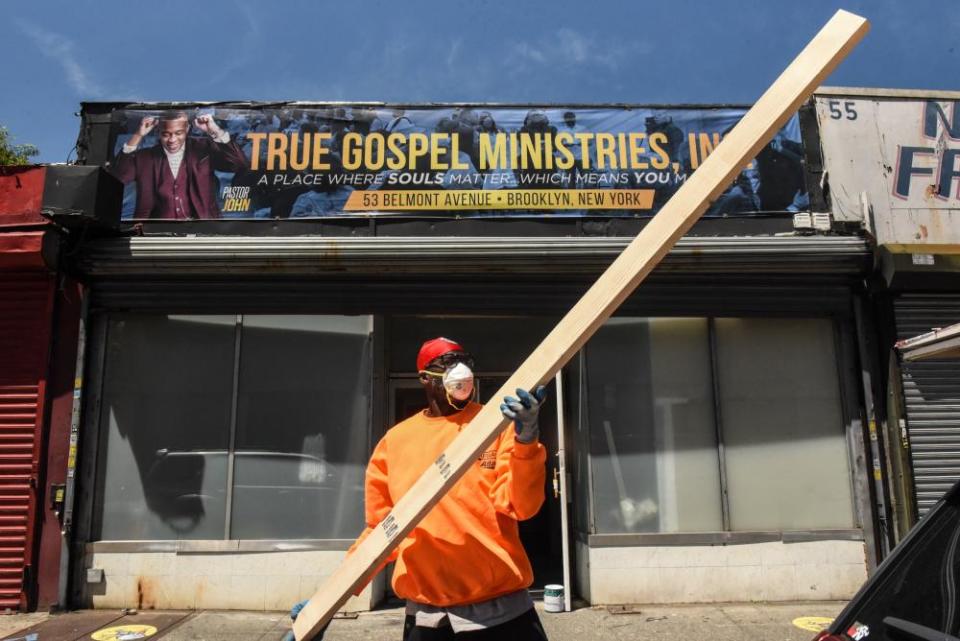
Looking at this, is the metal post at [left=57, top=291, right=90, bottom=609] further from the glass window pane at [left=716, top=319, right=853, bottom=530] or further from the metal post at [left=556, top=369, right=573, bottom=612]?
the glass window pane at [left=716, top=319, right=853, bottom=530]

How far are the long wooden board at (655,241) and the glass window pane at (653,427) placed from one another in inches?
200

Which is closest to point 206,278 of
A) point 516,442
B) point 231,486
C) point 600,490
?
point 231,486

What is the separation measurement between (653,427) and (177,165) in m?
5.99

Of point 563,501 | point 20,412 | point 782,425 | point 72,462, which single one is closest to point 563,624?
point 563,501

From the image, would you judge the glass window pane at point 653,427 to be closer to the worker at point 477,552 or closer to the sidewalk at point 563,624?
the sidewalk at point 563,624

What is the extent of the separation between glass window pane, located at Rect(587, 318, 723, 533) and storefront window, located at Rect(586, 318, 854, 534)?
0.01 m

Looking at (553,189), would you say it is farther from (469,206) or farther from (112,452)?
(112,452)

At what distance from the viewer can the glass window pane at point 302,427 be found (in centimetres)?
670

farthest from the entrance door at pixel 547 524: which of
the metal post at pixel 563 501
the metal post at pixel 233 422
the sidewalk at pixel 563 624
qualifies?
the metal post at pixel 233 422

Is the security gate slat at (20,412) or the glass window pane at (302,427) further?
the glass window pane at (302,427)

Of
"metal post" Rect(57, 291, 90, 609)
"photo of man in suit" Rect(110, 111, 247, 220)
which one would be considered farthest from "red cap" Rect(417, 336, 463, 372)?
"metal post" Rect(57, 291, 90, 609)

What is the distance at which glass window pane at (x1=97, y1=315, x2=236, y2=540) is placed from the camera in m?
6.69

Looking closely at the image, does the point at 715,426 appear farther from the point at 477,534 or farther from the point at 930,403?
the point at 477,534

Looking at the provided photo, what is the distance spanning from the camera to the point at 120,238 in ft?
22.3
